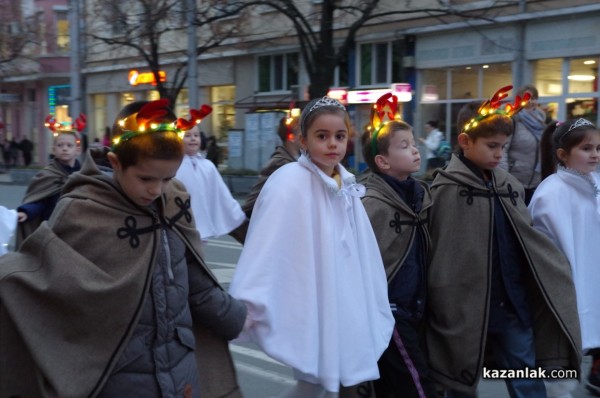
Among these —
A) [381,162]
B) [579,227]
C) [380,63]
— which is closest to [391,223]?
[381,162]

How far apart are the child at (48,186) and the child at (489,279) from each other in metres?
3.17

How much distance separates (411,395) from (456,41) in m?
18.6

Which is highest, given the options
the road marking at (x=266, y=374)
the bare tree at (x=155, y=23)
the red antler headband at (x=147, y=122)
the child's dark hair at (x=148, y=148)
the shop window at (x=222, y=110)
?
the bare tree at (x=155, y=23)

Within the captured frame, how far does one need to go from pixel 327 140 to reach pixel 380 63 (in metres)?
20.9

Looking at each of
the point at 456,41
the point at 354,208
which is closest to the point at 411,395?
the point at 354,208

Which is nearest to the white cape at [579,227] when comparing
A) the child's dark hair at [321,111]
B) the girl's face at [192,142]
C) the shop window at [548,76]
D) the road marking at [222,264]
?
the child's dark hair at [321,111]

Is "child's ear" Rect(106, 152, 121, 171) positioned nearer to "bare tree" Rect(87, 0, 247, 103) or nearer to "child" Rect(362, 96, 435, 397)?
"child" Rect(362, 96, 435, 397)

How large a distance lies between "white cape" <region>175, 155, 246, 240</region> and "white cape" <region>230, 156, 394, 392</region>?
3751 millimetres

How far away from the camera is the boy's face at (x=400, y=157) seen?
14.3 feet

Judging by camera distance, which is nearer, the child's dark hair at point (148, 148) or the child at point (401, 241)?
the child's dark hair at point (148, 148)

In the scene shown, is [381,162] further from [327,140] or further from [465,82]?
[465,82]

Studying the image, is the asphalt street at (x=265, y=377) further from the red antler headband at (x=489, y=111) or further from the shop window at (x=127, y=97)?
the shop window at (x=127, y=97)

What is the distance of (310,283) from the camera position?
3645 millimetres

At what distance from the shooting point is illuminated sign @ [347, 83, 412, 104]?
73.2ft
